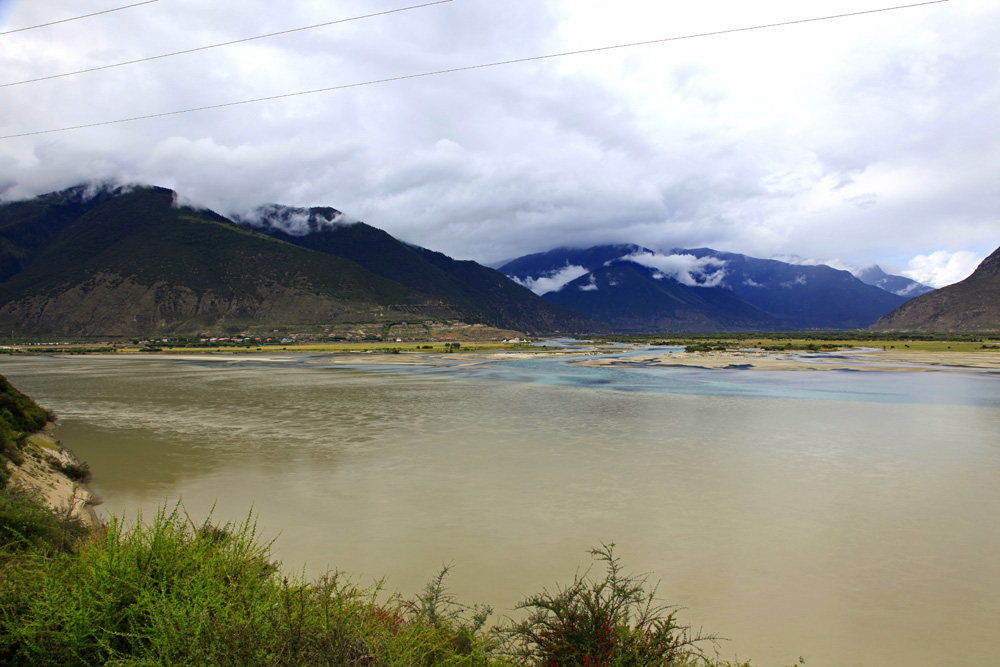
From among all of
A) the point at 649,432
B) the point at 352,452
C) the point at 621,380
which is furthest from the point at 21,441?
the point at 621,380

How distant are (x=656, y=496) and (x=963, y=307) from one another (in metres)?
157

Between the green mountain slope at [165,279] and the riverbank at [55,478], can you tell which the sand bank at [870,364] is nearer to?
the riverbank at [55,478]

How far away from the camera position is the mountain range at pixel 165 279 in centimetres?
Answer: 12056

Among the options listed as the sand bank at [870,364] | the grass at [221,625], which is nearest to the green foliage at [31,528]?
the grass at [221,625]

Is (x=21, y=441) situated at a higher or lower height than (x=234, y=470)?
higher

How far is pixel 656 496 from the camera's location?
1062cm

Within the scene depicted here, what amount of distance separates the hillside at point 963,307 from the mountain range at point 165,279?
12047 centimetres

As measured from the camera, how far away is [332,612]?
163 inches

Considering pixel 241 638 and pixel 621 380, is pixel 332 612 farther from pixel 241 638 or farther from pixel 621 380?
pixel 621 380

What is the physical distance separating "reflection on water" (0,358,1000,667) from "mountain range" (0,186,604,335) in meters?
109

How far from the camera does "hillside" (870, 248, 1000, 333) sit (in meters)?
119

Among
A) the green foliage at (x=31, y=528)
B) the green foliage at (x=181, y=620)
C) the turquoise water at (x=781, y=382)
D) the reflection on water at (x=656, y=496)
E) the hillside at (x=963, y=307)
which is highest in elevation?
the hillside at (x=963, y=307)

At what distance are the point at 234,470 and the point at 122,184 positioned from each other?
207 m

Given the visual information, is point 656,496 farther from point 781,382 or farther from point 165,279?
point 165,279
